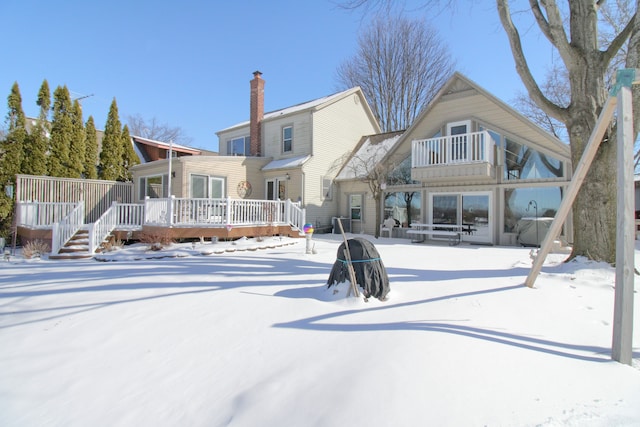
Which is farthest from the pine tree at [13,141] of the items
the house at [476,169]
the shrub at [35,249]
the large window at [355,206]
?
the house at [476,169]

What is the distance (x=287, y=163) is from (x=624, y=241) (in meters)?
14.4

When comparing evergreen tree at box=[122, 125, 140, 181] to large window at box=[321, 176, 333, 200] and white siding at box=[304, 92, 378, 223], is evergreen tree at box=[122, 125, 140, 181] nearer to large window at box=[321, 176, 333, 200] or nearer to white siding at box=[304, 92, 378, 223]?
white siding at box=[304, 92, 378, 223]

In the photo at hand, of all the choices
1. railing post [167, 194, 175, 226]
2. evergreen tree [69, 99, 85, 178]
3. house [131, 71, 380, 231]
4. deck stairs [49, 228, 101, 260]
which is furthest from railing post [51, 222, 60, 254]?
evergreen tree [69, 99, 85, 178]

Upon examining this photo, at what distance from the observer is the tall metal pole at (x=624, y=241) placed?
116 inches

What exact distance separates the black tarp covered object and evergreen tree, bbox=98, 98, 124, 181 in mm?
17263

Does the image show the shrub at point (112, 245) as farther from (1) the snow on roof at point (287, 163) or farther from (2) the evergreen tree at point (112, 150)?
(2) the evergreen tree at point (112, 150)

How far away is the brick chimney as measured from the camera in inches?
705

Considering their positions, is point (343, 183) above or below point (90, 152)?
below

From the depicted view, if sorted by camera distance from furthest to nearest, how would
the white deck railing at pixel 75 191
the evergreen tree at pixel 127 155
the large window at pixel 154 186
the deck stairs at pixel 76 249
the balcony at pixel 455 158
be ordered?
the evergreen tree at pixel 127 155 → the large window at pixel 154 186 → the white deck railing at pixel 75 191 → the balcony at pixel 455 158 → the deck stairs at pixel 76 249

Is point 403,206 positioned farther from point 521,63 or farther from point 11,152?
point 11,152

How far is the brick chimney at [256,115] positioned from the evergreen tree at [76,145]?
825 centimetres

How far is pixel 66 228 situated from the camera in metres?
10.4

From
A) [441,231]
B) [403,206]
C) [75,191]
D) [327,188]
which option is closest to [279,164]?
[327,188]

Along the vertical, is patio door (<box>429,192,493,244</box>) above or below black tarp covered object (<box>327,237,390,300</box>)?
above
